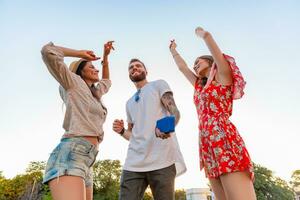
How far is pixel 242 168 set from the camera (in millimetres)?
2340

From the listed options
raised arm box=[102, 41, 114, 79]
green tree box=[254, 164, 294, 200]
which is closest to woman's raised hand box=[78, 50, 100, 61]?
raised arm box=[102, 41, 114, 79]

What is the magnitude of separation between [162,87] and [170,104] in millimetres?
250

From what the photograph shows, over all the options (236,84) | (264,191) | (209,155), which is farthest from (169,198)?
(264,191)

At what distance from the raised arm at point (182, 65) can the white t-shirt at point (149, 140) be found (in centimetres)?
31

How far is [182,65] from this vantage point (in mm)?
3613

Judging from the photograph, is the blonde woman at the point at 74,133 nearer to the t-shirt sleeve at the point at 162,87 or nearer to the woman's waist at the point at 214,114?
the t-shirt sleeve at the point at 162,87

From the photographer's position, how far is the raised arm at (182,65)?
11.2 feet

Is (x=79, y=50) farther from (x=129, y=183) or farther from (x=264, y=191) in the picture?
(x=264, y=191)

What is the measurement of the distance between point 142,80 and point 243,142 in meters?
1.46

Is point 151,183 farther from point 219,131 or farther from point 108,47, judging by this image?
point 108,47

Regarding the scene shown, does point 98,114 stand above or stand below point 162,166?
above

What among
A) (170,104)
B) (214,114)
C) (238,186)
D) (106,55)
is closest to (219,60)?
(214,114)

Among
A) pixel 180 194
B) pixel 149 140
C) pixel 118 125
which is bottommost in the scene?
pixel 149 140

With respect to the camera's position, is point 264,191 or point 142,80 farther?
point 264,191
